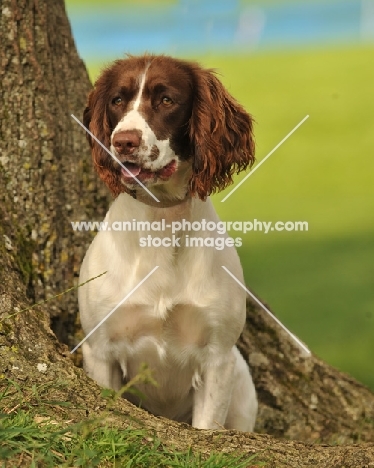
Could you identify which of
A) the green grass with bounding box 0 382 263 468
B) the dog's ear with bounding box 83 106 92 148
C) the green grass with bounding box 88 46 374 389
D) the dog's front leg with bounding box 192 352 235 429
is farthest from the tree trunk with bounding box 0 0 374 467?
the green grass with bounding box 88 46 374 389

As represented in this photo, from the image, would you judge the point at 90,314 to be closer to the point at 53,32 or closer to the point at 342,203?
the point at 53,32

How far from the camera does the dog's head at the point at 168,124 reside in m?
3.13

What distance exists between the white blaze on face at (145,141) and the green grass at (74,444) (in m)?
0.93

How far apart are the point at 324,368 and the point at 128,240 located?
164 cm

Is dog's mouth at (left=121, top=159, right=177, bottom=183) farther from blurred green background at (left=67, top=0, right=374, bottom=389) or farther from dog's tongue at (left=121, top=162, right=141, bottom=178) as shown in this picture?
blurred green background at (left=67, top=0, right=374, bottom=389)

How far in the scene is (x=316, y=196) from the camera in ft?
21.0

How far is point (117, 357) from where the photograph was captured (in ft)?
11.5

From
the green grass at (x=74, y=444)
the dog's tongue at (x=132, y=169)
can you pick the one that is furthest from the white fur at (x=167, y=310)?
the green grass at (x=74, y=444)

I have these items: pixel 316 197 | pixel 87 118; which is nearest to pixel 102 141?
pixel 87 118

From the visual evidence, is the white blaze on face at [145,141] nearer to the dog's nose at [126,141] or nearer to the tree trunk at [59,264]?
the dog's nose at [126,141]

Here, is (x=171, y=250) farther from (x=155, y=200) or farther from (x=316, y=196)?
(x=316, y=196)

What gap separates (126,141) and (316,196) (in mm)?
3623

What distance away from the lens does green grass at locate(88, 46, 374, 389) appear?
560 centimetres

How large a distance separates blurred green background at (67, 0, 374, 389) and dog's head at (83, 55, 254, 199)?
5.11ft
